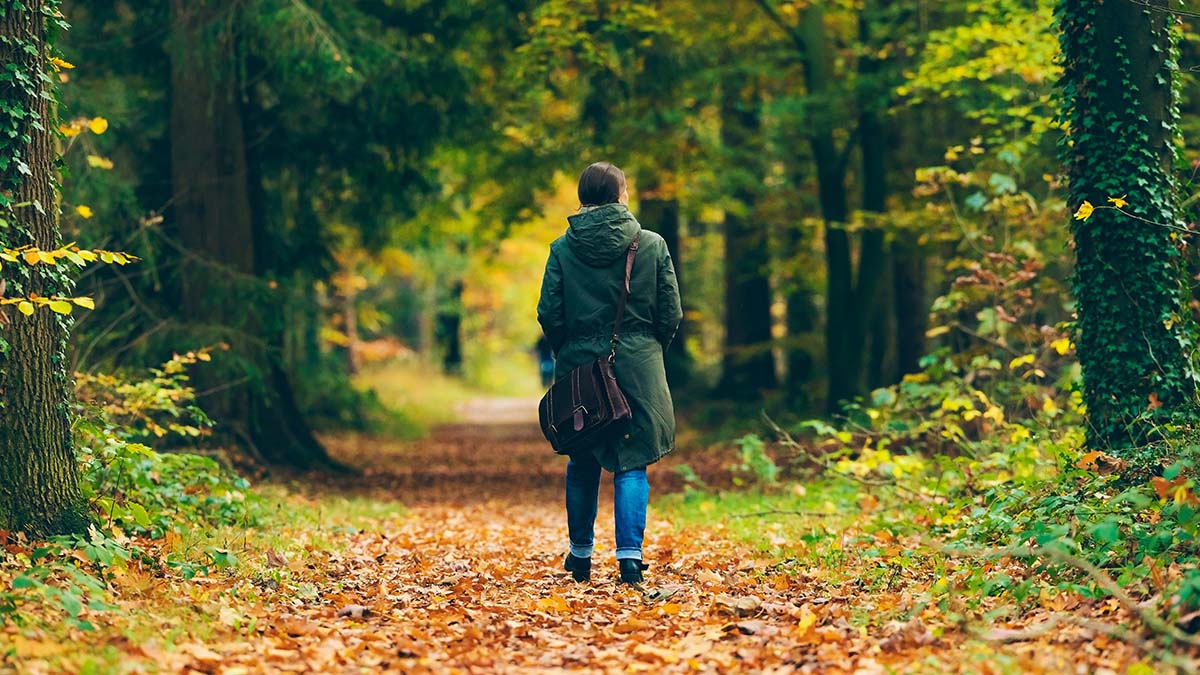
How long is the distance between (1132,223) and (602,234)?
294cm

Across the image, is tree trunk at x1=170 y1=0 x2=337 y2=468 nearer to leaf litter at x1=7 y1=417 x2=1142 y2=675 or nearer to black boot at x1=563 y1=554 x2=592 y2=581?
leaf litter at x1=7 y1=417 x2=1142 y2=675

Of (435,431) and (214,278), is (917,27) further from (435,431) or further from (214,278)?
(435,431)

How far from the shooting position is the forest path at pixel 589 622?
442 cm

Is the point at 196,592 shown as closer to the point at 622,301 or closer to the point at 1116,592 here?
the point at 622,301

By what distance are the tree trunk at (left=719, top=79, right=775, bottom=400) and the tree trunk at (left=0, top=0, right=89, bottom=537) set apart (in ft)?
44.3

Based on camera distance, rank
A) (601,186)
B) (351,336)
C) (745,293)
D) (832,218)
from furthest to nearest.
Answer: (351,336) < (745,293) < (832,218) < (601,186)

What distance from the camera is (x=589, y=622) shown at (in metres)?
5.40

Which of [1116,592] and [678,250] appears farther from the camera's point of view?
[678,250]

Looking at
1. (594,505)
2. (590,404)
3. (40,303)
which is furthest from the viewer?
(594,505)

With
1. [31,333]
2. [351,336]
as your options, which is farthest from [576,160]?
[351,336]

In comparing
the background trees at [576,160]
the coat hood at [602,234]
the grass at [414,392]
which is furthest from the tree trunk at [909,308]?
the coat hood at [602,234]

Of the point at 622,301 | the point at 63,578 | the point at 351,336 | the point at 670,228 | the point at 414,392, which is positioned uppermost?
the point at 670,228

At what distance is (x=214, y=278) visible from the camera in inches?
459

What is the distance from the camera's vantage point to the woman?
6.13 m
